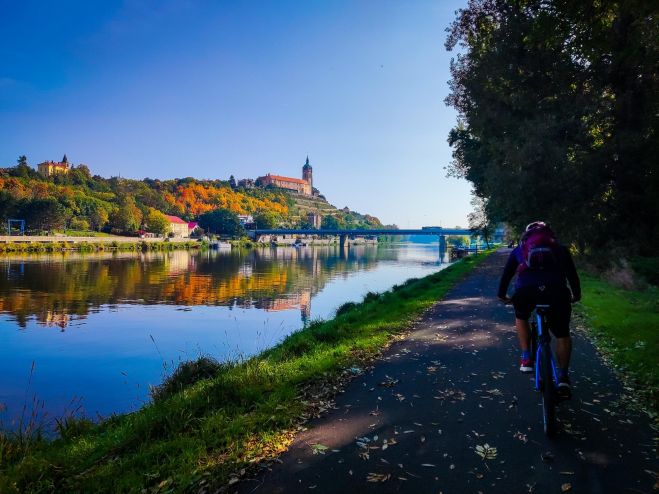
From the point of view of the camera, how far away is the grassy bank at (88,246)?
241 feet

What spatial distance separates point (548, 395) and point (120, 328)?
18474 millimetres

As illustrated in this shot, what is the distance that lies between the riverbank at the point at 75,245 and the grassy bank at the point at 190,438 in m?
78.4

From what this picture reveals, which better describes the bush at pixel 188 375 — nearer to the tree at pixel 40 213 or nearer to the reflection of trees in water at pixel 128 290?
the reflection of trees in water at pixel 128 290

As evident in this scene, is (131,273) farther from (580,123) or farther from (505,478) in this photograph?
(505,478)

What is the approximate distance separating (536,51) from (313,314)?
53.6 ft

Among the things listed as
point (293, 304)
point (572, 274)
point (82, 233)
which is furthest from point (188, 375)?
point (82, 233)

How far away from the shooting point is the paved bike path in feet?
13.5

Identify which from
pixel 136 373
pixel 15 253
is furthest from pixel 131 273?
pixel 15 253

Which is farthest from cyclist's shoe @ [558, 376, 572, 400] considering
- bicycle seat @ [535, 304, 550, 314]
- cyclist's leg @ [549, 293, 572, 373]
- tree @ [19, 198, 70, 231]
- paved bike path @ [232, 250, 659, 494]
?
tree @ [19, 198, 70, 231]

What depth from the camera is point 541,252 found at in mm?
5195

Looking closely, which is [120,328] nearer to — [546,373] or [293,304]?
[293,304]

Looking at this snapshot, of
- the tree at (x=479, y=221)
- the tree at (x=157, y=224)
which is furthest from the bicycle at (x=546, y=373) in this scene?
the tree at (x=157, y=224)

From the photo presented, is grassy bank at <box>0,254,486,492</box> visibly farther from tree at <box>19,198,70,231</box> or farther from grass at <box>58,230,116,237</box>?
grass at <box>58,230,116,237</box>

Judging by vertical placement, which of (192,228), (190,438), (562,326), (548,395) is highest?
(192,228)
